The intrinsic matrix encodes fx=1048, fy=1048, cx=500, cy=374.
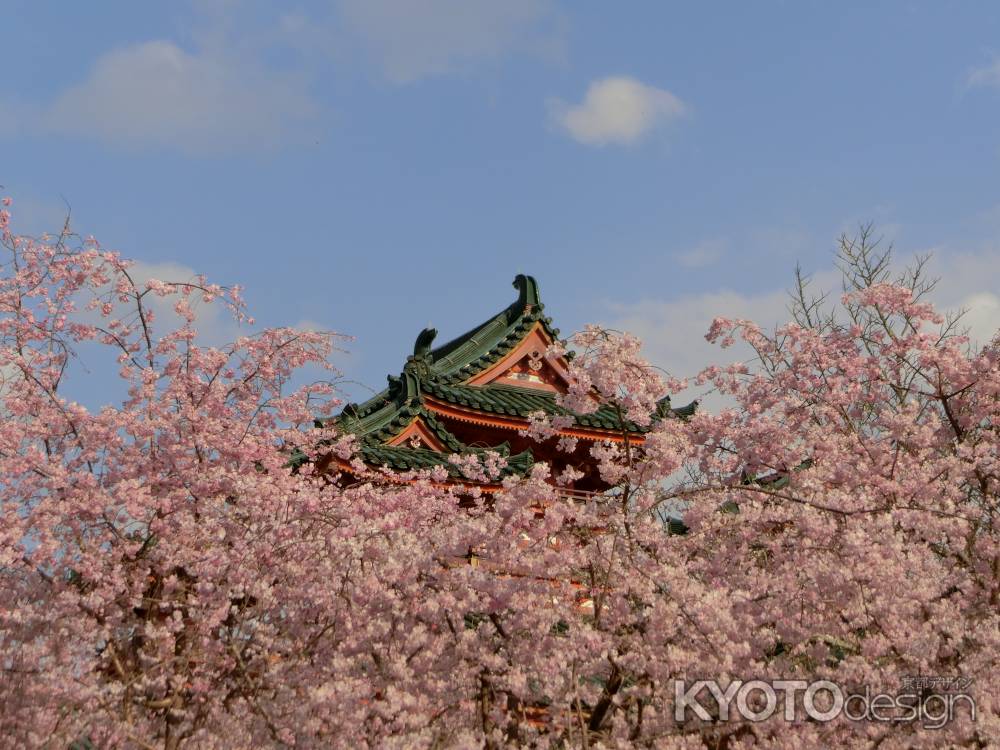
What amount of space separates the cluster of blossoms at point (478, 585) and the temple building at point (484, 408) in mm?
3971

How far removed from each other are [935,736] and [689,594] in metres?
1.75

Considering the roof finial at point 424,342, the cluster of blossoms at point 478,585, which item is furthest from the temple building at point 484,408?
the cluster of blossoms at point 478,585

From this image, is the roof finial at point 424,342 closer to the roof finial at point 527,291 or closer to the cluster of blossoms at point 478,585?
the roof finial at point 527,291

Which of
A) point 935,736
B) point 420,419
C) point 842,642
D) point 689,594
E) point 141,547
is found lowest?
point 935,736

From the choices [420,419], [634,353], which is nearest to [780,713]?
[634,353]

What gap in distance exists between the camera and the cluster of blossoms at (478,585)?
7172mm

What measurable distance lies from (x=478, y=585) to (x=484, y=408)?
9.76 metres

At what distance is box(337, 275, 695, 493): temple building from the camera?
603 inches

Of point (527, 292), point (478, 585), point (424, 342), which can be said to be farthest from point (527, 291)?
point (478, 585)

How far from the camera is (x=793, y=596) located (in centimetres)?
766

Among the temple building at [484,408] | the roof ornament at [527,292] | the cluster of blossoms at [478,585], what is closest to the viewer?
the cluster of blossoms at [478,585]

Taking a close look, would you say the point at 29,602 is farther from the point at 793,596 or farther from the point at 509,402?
the point at 509,402

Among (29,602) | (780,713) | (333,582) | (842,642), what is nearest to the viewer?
(780,713)

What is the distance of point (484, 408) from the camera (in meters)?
17.4
